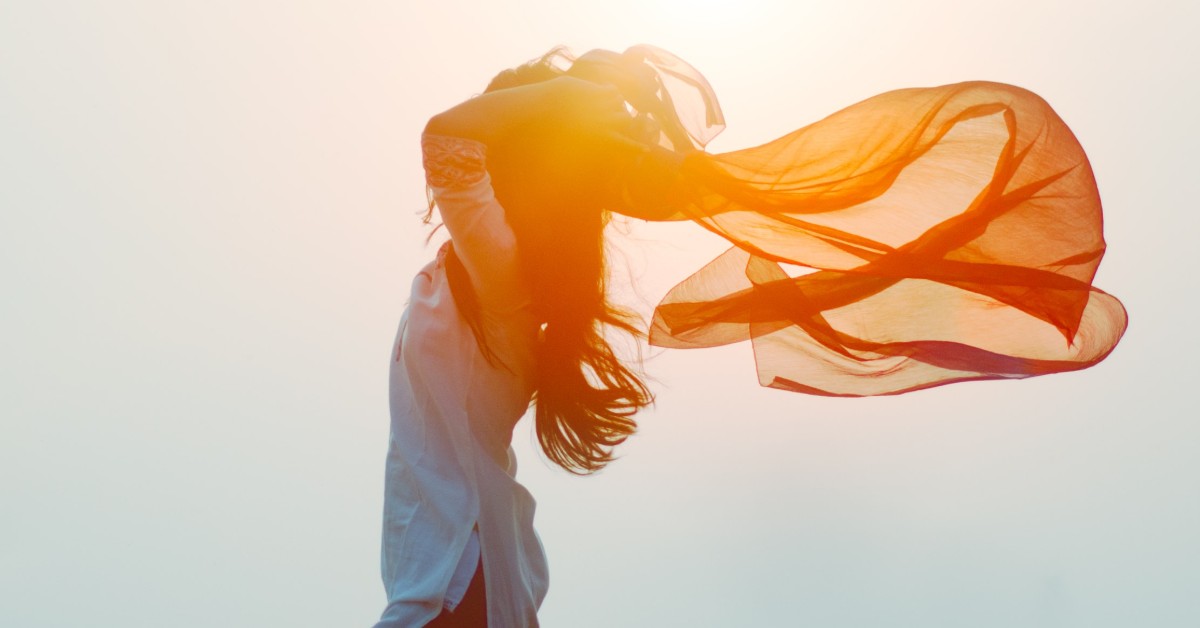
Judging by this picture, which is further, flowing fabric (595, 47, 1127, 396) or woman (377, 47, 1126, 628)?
flowing fabric (595, 47, 1127, 396)

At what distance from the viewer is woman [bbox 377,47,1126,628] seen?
1451 mm

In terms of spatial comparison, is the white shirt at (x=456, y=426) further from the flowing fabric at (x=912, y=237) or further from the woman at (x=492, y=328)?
the flowing fabric at (x=912, y=237)

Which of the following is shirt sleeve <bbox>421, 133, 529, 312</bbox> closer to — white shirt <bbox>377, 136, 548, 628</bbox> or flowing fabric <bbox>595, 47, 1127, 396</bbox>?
white shirt <bbox>377, 136, 548, 628</bbox>

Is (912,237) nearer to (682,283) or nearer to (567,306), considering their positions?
(682,283)

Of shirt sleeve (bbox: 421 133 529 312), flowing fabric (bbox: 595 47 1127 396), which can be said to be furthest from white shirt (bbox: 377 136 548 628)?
flowing fabric (bbox: 595 47 1127 396)

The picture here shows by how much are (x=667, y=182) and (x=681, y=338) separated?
315mm

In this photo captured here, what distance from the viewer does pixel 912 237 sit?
5.44 feet

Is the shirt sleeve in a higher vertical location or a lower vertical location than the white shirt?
higher

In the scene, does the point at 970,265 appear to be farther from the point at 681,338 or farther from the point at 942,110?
the point at 681,338

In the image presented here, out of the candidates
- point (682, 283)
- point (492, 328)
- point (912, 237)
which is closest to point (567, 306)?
point (492, 328)

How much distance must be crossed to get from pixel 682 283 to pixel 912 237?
14.7 inches

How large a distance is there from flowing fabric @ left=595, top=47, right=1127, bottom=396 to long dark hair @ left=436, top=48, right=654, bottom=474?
12cm

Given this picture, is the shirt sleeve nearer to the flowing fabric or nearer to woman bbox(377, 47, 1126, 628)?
woman bbox(377, 47, 1126, 628)

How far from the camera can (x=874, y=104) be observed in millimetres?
1650
